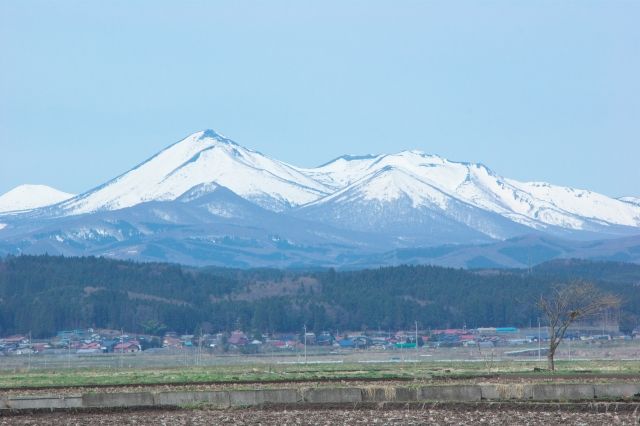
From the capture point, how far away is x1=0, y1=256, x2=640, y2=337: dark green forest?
162 meters

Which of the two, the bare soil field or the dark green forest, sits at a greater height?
the dark green forest

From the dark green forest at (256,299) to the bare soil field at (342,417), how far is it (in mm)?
111161

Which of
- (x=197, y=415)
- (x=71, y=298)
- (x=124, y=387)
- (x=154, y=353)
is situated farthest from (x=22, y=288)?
(x=197, y=415)

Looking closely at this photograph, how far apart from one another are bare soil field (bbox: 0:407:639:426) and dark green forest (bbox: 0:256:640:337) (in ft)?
365

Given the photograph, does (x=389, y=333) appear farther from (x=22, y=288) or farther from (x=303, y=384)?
(x=303, y=384)

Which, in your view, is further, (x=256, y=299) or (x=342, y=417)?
(x=256, y=299)

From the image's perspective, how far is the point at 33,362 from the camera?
354 ft

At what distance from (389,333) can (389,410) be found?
117548mm

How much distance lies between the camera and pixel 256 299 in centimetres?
17700

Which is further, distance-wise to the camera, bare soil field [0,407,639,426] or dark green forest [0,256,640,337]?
dark green forest [0,256,640,337]

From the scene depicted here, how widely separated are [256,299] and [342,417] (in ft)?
451

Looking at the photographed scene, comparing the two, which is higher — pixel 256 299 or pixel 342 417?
pixel 256 299

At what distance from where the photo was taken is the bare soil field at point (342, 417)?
125 feet

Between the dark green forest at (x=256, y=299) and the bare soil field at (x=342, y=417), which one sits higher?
the dark green forest at (x=256, y=299)
